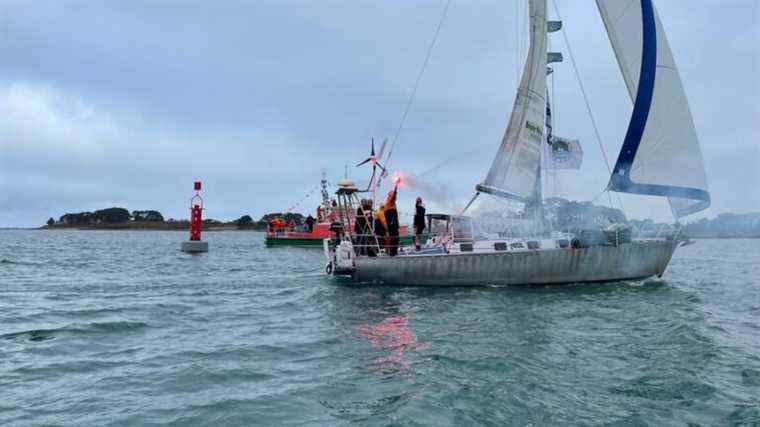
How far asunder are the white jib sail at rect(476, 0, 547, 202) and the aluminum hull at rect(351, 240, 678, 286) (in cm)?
327

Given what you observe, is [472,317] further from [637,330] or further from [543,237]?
[543,237]

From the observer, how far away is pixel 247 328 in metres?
12.7

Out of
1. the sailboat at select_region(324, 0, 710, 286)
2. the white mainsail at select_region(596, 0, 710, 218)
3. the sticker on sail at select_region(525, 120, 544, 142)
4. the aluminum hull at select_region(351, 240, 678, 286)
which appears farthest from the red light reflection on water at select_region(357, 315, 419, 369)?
the white mainsail at select_region(596, 0, 710, 218)

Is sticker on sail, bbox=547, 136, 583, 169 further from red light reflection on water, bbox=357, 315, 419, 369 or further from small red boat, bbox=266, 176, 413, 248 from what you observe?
small red boat, bbox=266, 176, 413, 248

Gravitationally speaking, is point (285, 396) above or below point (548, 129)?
below

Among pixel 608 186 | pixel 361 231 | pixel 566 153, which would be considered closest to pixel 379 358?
pixel 361 231

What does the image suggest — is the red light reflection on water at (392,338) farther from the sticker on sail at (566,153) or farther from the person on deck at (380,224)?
the sticker on sail at (566,153)

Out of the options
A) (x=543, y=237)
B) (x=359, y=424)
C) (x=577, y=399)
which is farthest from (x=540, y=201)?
(x=359, y=424)

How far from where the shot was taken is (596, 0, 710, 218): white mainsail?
71.2 ft

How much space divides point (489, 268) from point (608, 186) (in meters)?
6.43

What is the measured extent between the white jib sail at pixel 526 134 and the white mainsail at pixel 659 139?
324 cm

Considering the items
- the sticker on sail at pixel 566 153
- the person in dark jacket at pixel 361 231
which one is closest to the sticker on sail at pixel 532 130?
the sticker on sail at pixel 566 153

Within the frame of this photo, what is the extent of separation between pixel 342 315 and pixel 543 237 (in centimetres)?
1033

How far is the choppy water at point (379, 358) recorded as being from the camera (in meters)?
7.07
